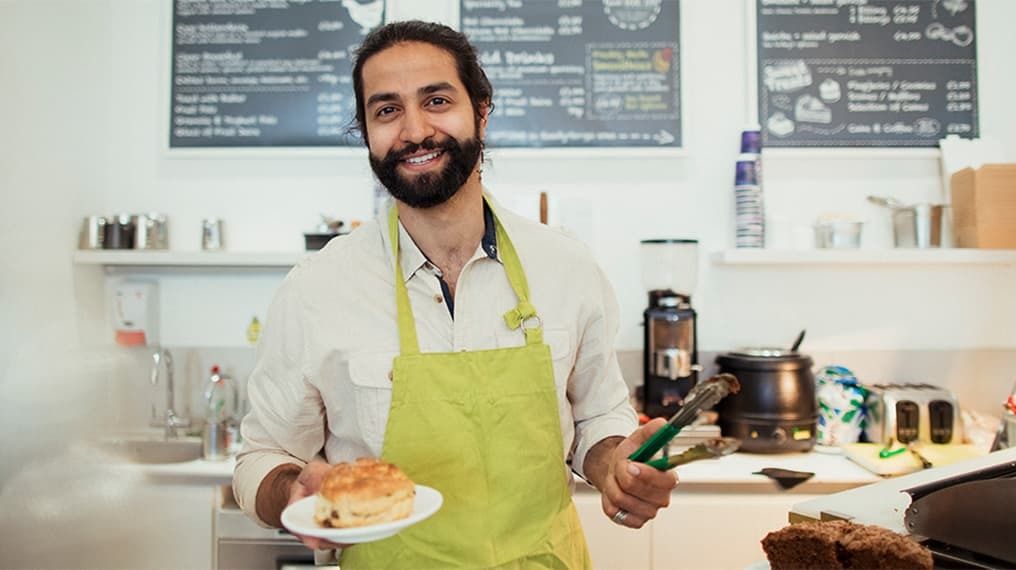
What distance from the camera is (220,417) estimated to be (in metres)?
2.71

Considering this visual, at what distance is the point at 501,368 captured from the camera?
1.50 m

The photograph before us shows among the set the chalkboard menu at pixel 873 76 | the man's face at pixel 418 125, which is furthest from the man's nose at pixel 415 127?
the chalkboard menu at pixel 873 76

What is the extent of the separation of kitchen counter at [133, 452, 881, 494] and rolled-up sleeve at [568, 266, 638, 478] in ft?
2.34

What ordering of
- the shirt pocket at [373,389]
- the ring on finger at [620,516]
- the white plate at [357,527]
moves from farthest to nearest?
1. the shirt pocket at [373,389]
2. the ring on finger at [620,516]
3. the white plate at [357,527]

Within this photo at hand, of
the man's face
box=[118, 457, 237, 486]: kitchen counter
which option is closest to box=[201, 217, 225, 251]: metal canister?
box=[118, 457, 237, 486]: kitchen counter

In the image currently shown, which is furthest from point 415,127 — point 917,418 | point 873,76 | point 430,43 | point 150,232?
point 873,76

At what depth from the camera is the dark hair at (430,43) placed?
62.5 inches

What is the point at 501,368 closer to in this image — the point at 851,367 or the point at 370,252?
the point at 370,252

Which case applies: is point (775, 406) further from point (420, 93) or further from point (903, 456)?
point (420, 93)

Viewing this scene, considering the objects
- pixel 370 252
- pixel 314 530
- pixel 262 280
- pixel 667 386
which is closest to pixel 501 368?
pixel 370 252

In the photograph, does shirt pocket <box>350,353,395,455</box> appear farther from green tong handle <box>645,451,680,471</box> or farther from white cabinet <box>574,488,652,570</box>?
white cabinet <box>574,488,652,570</box>

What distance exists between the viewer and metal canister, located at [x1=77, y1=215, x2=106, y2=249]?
111 inches

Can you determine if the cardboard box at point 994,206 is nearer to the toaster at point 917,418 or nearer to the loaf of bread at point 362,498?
the toaster at point 917,418

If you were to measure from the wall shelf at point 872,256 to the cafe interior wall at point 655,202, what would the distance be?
0.63ft
